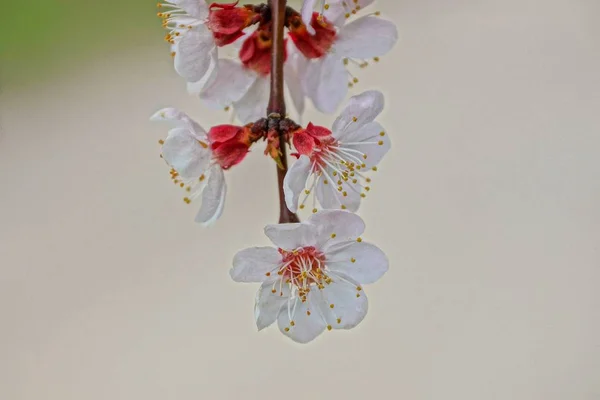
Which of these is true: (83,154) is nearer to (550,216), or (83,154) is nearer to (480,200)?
(480,200)

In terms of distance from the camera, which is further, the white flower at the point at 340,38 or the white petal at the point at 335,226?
the white flower at the point at 340,38

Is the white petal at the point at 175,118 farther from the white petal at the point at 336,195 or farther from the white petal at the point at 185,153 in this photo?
the white petal at the point at 336,195

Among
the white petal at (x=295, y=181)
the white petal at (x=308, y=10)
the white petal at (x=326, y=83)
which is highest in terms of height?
the white petal at (x=326, y=83)

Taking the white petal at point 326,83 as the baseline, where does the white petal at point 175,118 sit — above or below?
below

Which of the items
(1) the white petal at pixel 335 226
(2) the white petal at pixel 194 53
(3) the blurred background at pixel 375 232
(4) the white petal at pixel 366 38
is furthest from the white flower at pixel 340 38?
(3) the blurred background at pixel 375 232

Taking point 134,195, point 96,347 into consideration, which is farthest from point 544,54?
point 96,347

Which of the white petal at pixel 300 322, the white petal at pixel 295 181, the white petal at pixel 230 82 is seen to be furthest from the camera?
the white petal at pixel 230 82

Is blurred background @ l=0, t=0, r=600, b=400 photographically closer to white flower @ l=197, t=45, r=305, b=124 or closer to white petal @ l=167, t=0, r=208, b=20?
white flower @ l=197, t=45, r=305, b=124
